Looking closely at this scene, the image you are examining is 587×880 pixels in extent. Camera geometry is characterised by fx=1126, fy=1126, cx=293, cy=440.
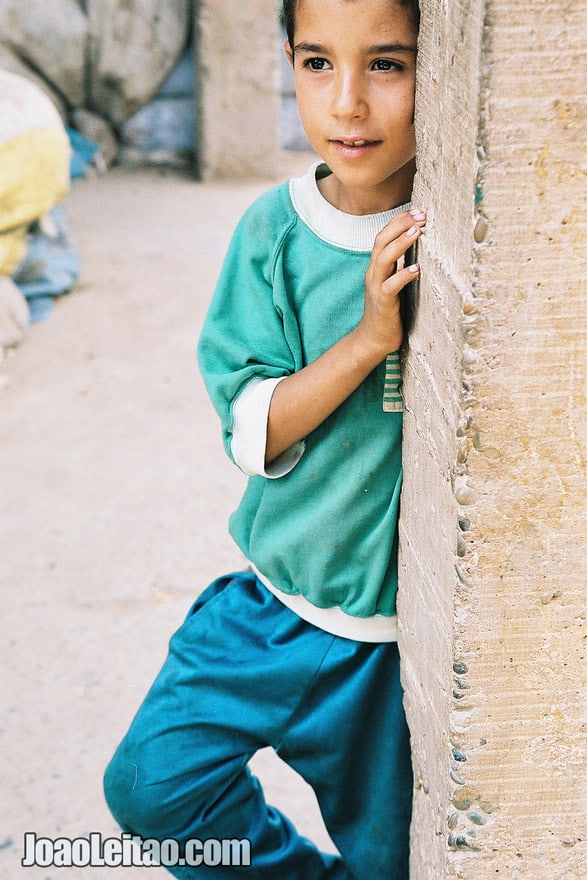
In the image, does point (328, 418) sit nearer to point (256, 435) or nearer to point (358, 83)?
point (256, 435)

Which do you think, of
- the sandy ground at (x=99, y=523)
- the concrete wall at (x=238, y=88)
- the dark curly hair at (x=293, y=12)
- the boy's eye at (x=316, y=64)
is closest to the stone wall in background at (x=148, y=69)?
the concrete wall at (x=238, y=88)

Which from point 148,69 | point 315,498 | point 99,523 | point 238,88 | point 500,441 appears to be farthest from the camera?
point 148,69

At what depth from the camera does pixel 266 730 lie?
166 cm

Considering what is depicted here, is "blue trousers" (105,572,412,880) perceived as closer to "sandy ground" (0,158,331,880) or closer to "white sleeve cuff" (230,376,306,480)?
"white sleeve cuff" (230,376,306,480)

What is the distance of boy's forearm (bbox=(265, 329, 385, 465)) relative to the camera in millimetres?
1376

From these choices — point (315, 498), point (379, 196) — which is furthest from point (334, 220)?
point (315, 498)

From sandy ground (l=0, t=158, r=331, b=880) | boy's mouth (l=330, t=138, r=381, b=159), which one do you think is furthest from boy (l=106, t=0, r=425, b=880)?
sandy ground (l=0, t=158, r=331, b=880)

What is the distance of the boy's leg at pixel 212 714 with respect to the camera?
64.9 inches

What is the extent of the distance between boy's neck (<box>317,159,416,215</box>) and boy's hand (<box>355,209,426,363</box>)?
0.64ft

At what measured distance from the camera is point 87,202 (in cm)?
681

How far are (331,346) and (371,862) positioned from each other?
0.79 meters

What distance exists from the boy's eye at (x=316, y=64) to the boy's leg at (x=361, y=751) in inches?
30.9

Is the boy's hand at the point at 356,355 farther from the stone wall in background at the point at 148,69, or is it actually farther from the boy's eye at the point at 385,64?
the stone wall in background at the point at 148,69

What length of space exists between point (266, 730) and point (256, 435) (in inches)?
18.2
